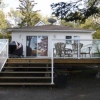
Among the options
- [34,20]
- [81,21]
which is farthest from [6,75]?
[34,20]

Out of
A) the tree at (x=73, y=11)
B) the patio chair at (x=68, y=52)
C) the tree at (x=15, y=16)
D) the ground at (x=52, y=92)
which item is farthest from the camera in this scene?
the tree at (x=15, y=16)

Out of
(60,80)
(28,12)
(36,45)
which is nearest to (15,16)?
(28,12)

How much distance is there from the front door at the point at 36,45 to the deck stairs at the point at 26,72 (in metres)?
5.90

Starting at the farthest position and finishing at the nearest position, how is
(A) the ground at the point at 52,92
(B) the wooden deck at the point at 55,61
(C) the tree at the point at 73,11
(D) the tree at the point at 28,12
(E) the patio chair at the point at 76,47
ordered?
(D) the tree at the point at 28,12
(C) the tree at the point at 73,11
(E) the patio chair at the point at 76,47
(B) the wooden deck at the point at 55,61
(A) the ground at the point at 52,92

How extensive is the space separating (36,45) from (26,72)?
7764mm

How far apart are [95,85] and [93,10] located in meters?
5.97

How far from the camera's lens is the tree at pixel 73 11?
48.6 ft

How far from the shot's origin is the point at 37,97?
7.96 metres

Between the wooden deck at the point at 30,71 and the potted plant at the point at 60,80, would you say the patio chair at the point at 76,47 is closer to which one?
the wooden deck at the point at 30,71

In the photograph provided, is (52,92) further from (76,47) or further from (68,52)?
(76,47)

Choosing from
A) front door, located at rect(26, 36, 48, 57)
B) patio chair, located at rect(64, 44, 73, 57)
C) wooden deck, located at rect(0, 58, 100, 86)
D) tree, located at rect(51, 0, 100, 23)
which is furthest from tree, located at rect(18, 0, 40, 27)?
wooden deck, located at rect(0, 58, 100, 86)

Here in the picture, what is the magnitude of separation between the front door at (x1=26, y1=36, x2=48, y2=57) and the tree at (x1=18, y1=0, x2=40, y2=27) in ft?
74.7

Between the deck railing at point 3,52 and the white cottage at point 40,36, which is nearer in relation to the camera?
the deck railing at point 3,52

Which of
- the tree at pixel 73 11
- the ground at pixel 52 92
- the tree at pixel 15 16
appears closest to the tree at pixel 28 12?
the tree at pixel 15 16
